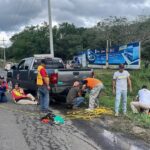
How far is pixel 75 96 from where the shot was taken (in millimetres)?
14938

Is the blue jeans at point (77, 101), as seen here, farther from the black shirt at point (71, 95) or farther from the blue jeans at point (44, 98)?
the blue jeans at point (44, 98)

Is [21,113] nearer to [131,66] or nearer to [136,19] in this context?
[131,66]

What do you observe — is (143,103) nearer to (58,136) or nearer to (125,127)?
(125,127)

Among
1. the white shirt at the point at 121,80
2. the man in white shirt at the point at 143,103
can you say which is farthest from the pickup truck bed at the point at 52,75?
the man in white shirt at the point at 143,103

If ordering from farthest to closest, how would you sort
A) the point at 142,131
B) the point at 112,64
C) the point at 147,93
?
the point at 112,64
the point at 147,93
the point at 142,131

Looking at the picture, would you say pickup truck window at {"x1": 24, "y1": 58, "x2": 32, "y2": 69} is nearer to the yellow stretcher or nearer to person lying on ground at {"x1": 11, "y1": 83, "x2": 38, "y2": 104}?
person lying on ground at {"x1": 11, "y1": 83, "x2": 38, "y2": 104}

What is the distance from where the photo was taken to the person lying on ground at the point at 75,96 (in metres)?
14.7

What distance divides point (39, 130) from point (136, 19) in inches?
2079

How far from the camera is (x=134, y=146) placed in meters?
8.85

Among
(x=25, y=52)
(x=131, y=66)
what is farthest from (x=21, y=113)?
(x=25, y=52)

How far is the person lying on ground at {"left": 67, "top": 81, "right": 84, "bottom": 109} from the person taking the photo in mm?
14677

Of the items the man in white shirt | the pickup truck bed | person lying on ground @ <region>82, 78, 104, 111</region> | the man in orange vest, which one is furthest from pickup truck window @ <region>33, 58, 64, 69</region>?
the man in white shirt

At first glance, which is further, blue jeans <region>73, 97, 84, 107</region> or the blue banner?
the blue banner

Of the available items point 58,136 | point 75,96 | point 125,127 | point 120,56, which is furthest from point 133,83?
point 58,136
